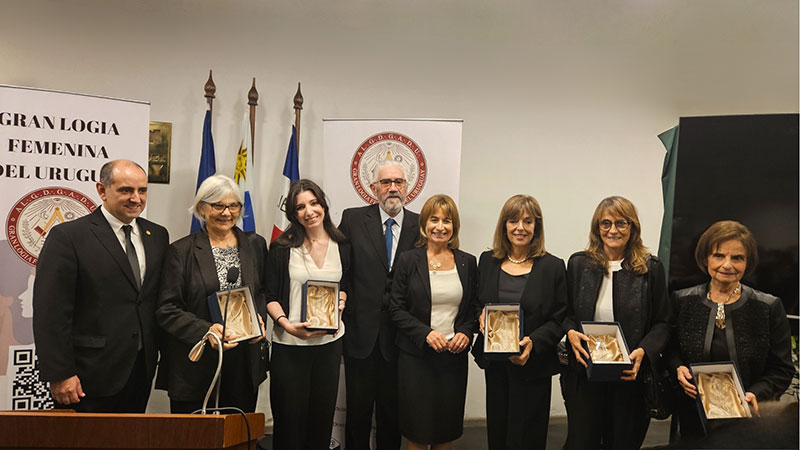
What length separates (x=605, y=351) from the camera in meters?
2.82

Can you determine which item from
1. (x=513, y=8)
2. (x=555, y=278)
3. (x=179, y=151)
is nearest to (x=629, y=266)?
(x=555, y=278)

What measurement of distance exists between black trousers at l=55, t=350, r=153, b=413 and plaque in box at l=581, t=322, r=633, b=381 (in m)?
2.16

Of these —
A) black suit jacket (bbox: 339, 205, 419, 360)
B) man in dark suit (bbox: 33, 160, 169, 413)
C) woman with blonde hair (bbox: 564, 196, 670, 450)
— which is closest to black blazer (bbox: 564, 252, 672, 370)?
woman with blonde hair (bbox: 564, 196, 670, 450)

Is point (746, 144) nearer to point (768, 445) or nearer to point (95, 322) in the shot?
point (768, 445)

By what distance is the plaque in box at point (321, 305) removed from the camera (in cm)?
298

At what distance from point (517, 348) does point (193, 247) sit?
1.69m

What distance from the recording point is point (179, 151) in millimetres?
4816

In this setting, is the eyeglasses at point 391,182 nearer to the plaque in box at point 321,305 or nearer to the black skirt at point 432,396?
the plaque in box at point 321,305

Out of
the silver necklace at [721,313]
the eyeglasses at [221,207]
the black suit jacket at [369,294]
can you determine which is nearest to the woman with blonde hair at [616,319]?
the silver necklace at [721,313]

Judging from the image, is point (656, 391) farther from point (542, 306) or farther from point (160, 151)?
point (160, 151)

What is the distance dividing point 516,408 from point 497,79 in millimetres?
3144

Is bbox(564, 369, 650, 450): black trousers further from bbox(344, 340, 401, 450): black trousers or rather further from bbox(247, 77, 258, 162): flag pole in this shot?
bbox(247, 77, 258, 162): flag pole

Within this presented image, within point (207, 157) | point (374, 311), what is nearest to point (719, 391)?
point (374, 311)

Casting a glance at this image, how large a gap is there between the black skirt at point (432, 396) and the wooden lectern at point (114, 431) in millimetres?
1506
